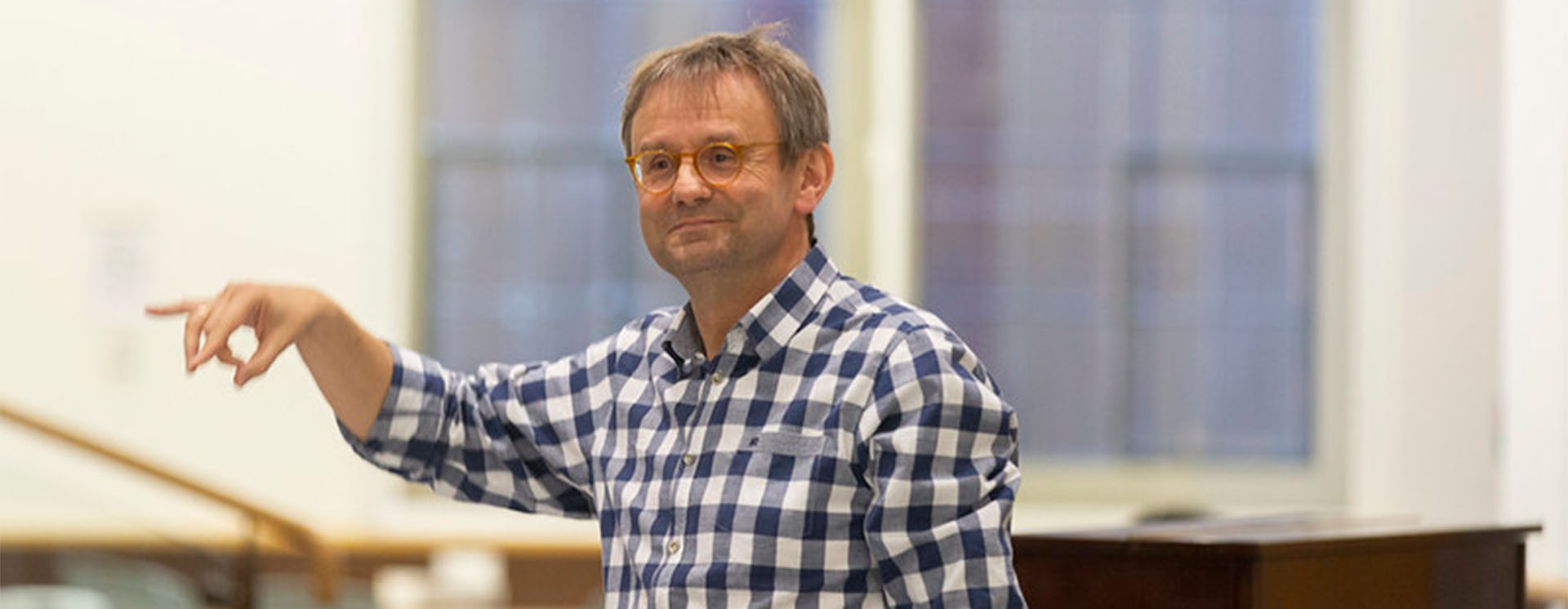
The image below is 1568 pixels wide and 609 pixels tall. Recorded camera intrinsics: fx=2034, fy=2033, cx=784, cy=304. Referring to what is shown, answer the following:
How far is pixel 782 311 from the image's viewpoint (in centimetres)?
184

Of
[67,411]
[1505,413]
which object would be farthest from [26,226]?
[1505,413]

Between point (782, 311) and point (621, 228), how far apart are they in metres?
4.47

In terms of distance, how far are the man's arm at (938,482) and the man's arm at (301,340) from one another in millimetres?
547

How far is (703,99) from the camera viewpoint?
5.99 ft

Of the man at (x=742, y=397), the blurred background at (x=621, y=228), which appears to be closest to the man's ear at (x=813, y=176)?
the man at (x=742, y=397)

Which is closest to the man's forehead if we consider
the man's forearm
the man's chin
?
the man's chin

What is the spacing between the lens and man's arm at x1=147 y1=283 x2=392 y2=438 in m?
1.81

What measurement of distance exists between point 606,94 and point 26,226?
1733 millimetres

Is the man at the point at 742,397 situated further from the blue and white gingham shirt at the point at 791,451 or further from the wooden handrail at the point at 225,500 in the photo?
the wooden handrail at the point at 225,500

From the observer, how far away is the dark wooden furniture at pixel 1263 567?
199 cm

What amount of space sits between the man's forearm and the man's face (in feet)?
1.10

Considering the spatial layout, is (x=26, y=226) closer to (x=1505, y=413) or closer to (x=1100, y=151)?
(x=1100, y=151)

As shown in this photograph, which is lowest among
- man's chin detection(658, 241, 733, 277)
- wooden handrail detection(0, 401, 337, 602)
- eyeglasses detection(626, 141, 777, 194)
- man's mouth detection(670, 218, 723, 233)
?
wooden handrail detection(0, 401, 337, 602)

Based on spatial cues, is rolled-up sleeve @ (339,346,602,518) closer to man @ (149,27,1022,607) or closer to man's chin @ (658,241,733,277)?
man @ (149,27,1022,607)
